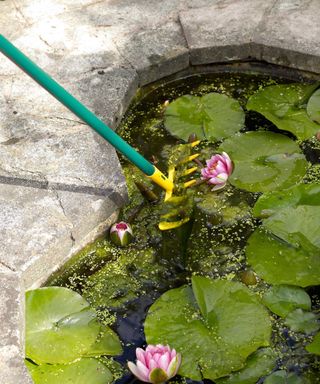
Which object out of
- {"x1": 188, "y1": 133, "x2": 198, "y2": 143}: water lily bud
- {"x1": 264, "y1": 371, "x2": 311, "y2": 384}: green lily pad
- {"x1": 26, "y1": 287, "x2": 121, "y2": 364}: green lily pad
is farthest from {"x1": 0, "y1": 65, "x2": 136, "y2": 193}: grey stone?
{"x1": 264, "y1": 371, "x2": 311, "y2": 384}: green lily pad

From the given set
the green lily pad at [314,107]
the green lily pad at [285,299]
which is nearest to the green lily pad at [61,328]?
the green lily pad at [285,299]

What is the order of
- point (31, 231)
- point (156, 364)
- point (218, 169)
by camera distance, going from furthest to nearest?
1. point (218, 169)
2. point (31, 231)
3. point (156, 364)

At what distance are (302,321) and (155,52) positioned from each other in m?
1.45

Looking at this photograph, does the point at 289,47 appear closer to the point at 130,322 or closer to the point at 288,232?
the point at 288,232

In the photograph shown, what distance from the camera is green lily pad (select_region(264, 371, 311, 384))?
189 cm

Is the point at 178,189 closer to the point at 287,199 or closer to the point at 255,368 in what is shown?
the point at 287,199

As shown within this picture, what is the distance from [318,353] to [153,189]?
93 centimetres

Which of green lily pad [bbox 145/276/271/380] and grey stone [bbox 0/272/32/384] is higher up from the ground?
grey stone [bbox 0/272/32/384]

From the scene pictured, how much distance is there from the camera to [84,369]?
1.98m

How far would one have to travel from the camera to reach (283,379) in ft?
6.23

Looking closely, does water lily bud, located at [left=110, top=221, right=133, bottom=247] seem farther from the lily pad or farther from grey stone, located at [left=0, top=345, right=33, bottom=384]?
grey stone, located at [left=0, top=345, right=33, bottom=384]

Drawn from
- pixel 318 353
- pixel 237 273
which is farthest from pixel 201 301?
pixel 318 353

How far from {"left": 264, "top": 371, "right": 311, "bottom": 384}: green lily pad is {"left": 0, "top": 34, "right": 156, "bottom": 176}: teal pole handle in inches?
30.9

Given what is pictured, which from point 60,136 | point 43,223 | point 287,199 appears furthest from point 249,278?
point 60,136
